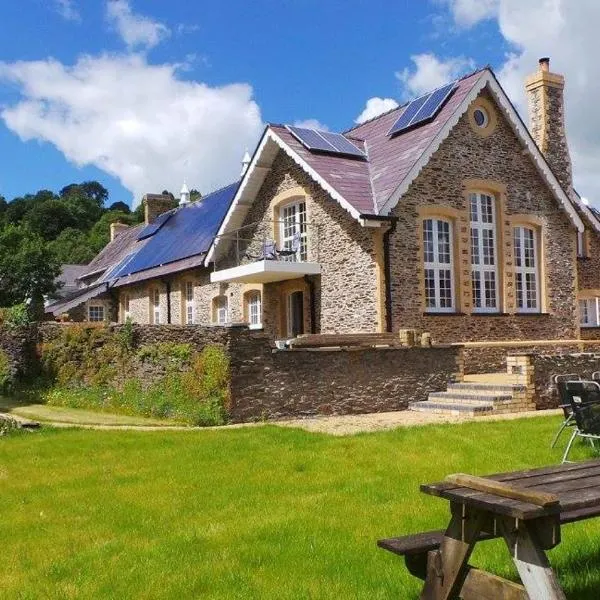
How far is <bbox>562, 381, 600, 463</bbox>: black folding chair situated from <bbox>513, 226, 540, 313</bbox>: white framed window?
40.7 ft

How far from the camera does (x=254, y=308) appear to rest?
76.9 ft

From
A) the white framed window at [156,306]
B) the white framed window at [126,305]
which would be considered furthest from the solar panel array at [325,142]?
the white framed window at [126,305]

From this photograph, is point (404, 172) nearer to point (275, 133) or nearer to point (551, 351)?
point (275, 133)

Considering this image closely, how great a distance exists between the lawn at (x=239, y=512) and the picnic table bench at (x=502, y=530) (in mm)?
639

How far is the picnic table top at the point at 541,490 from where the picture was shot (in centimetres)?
339

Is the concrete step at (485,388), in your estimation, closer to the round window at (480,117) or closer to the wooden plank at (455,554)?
the round window at (480,117)

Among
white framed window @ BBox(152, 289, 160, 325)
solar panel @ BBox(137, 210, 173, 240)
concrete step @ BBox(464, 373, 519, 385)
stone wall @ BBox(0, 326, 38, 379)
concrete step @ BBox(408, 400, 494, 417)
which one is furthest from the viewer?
solar panel @ BBox(137, 210, 173, 240)

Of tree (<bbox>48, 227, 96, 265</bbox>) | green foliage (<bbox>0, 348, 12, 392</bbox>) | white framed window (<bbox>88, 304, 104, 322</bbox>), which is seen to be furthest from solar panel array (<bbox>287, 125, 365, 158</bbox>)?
tree (<bbox>48, 227, 96, 265</bbox>)

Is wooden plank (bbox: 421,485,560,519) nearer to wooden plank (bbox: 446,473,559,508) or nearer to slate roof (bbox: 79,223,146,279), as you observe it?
wooden plank (bbox: 446,473,559,508)

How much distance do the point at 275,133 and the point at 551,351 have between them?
10.1 meters

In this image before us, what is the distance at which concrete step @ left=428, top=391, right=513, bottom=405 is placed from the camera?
1493cm

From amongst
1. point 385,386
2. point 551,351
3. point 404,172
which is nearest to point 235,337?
point 385,386

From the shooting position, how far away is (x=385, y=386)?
15734 millimetres

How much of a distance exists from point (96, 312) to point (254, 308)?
13.3 metres
